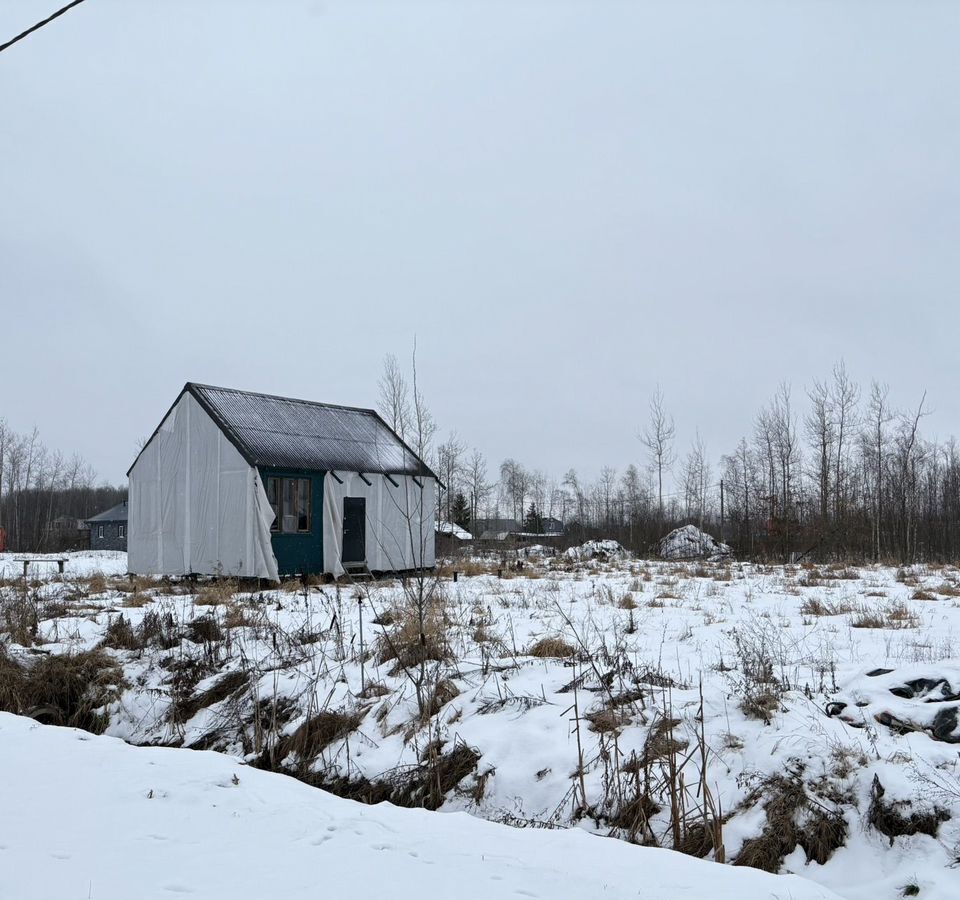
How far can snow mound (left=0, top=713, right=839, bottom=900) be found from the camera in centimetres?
356

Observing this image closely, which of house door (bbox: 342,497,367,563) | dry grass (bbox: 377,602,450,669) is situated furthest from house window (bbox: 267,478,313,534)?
dry grass (bbox: 377,602,450,669)

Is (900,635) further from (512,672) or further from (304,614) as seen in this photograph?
(304,614)

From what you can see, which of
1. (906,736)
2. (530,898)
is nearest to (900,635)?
(906,736)

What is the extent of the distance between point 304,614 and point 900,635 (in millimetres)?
7890

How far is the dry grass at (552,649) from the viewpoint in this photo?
805 cm

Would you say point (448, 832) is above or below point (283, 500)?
below

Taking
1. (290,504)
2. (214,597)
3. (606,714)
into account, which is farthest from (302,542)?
(606,714)

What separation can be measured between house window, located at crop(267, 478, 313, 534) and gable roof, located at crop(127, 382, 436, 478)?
52 cm

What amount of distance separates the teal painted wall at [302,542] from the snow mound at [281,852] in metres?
11.7

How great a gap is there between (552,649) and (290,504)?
1091cm

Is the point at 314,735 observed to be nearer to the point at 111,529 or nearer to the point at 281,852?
the point at 281,852

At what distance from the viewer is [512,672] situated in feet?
24.6

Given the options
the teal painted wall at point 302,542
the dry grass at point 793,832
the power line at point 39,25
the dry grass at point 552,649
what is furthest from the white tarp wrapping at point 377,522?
the power line at point 39,25

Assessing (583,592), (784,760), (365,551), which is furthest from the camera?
(365,551)
